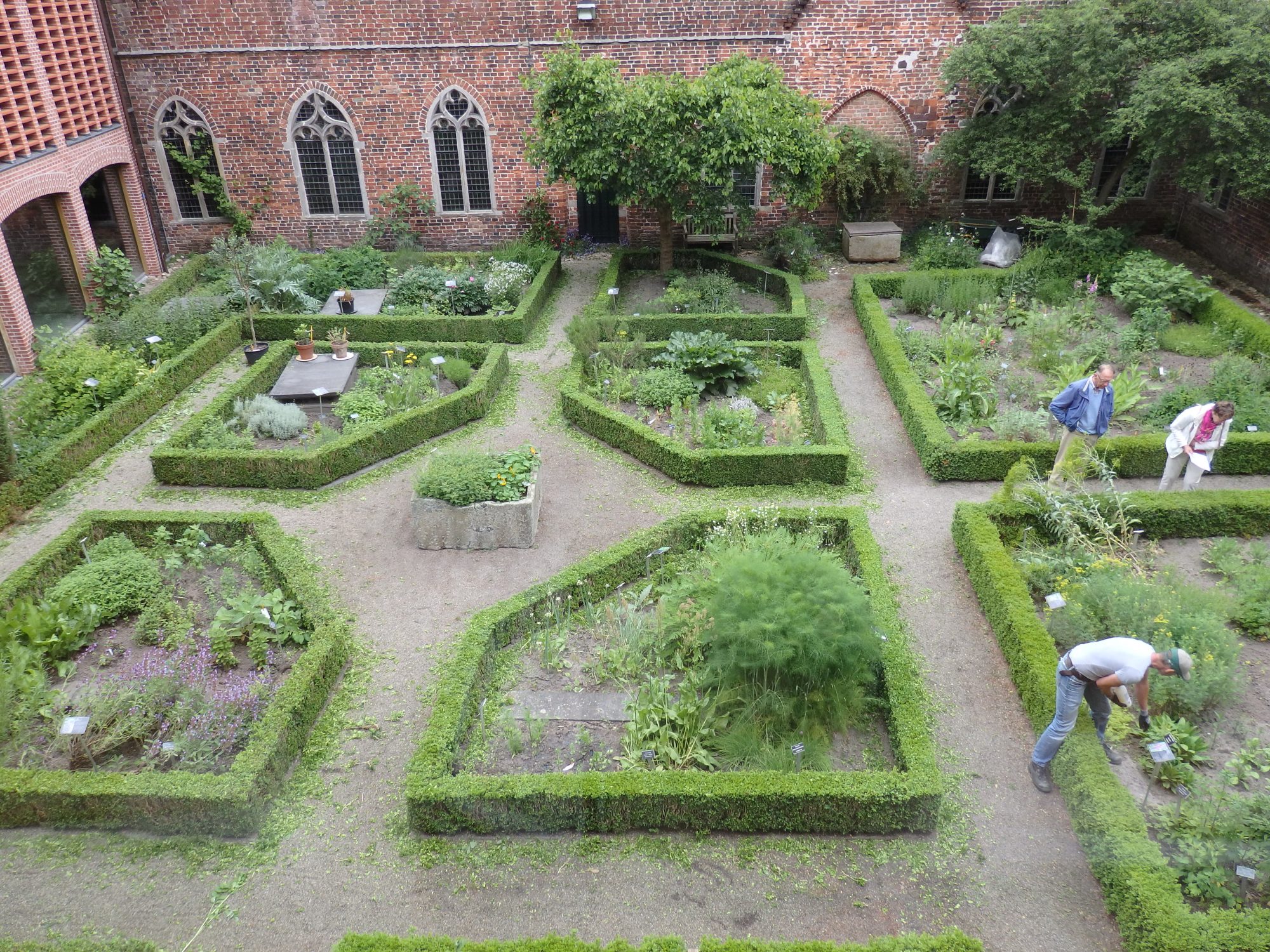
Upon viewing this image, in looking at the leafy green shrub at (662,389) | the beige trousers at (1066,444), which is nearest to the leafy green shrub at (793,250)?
the leafy green shrub at (662,389)

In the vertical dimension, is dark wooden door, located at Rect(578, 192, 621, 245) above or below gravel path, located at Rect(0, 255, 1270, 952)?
above

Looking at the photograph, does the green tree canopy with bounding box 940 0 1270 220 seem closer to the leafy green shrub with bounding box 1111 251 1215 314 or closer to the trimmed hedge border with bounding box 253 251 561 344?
the leafy green shrub with bounding box 1111 251 1215 314

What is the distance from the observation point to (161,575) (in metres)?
9.73

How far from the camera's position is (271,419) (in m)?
12.4

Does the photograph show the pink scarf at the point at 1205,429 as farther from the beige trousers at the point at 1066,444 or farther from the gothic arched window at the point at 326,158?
the gothic arched window at the point at 326,158

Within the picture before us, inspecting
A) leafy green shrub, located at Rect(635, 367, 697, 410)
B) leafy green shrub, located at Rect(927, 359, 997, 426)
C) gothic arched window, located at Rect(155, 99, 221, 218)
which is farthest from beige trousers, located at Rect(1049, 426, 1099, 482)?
gothic arched window, located at Rect(155, 99, 221, 218)

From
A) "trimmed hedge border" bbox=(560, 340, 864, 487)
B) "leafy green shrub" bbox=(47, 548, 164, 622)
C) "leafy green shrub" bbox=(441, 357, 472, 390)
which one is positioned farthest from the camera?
"leafy green shrub" bbox=(441, 357, 472, 390)

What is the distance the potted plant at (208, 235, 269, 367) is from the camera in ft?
47.6

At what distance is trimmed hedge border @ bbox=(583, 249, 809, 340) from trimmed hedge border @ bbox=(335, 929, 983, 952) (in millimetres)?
10048

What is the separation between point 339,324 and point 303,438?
3517mm

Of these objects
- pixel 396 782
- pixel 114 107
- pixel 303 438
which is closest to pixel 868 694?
pixel 396 782

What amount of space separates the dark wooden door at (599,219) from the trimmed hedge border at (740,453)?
8030mm

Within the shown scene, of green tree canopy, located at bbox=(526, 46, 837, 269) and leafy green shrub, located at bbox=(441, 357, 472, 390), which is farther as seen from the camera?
green tree canopy, located at bbox=(526, 46, 837, 269)

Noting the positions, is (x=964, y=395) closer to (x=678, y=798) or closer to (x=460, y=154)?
(x=678, y=798)
